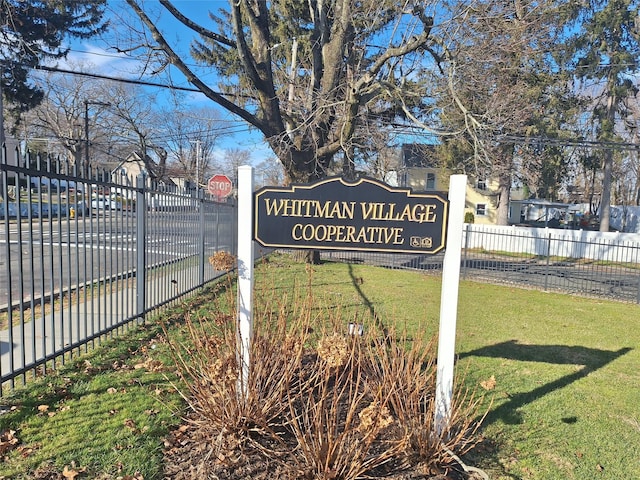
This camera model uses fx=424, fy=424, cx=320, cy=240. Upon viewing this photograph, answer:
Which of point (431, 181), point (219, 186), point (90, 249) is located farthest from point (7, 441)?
point (431, 181)

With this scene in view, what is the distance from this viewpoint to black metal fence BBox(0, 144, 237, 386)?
142 inches

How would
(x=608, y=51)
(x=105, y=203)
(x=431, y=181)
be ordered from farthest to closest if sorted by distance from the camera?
1. (x=431, y=181)
2. (x=608, y=51)
3. (x=105, y=203)

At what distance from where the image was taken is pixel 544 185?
86.4 ft

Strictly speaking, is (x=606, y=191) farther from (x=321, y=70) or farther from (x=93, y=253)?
(x=93, y=253)

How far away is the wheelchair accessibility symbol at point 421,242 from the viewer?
325 centimetres

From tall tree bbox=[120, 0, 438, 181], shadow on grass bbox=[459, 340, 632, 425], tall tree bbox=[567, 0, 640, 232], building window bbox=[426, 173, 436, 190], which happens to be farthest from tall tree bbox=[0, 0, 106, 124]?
building window bbox=[426, 173, 436, 190]

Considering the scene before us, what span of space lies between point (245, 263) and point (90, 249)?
2.91 meters

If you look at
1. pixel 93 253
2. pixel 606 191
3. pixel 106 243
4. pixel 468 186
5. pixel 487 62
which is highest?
pixel 487 62

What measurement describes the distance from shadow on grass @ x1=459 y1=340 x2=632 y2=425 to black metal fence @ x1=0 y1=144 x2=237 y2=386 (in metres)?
4.36

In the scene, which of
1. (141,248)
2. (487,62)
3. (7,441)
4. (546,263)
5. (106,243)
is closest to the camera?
(7,441)

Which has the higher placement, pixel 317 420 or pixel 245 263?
pixel 245 263

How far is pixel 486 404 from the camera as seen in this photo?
159 inches

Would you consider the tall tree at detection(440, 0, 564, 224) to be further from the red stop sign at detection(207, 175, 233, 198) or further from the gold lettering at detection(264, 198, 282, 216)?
the red stop sign at detection(207, 175, 233, 198)

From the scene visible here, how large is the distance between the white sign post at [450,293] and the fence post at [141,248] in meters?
4.13
